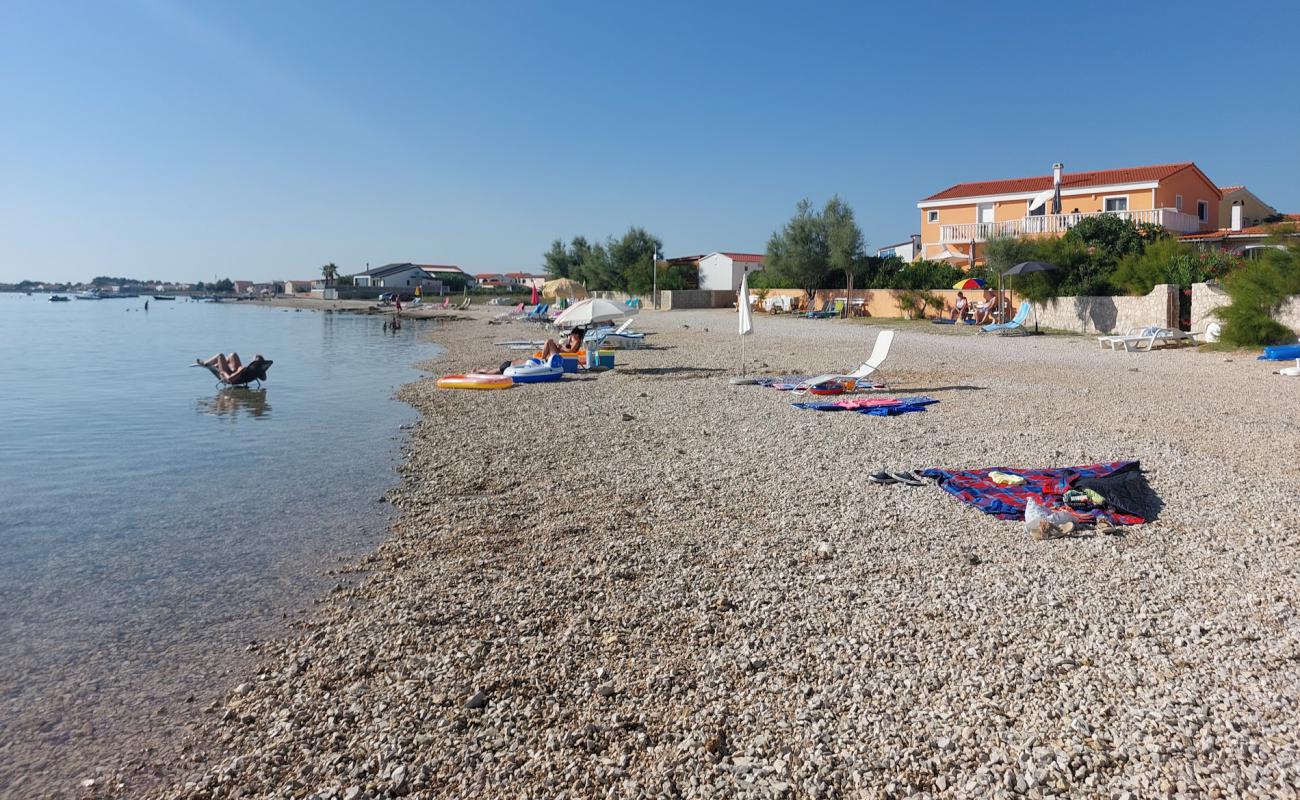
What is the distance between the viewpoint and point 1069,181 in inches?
1544

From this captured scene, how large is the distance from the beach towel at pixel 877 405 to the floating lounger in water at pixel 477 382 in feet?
22.1

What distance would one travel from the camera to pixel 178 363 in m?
29.1

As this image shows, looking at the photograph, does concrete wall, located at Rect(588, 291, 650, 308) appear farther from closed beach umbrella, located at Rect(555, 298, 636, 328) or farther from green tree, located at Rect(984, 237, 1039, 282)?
closed beach umbrella, located at Rect(555, 298, 636, 328)

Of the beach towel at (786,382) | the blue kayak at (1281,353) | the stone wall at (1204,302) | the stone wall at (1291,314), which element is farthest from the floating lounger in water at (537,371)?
the stone wall at (1204,302)

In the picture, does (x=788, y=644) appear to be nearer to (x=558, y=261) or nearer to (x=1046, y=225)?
(x=1046, y=225)

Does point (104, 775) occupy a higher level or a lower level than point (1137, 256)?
lower

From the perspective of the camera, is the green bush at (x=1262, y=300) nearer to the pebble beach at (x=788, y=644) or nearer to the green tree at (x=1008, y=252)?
the green tree at (x=1008, y=252)

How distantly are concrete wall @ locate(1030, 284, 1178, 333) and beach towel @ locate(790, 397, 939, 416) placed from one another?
46.6 feet

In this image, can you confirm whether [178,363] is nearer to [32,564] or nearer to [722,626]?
[32,564]

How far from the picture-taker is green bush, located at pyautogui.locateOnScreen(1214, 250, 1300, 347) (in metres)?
18.7

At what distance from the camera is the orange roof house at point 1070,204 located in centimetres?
3547

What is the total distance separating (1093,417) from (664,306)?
45675 mm

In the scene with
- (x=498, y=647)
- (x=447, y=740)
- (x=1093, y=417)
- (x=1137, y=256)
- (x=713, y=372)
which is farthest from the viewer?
(x=1137, y=256)

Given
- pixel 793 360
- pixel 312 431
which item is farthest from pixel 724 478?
pixel 793 360
